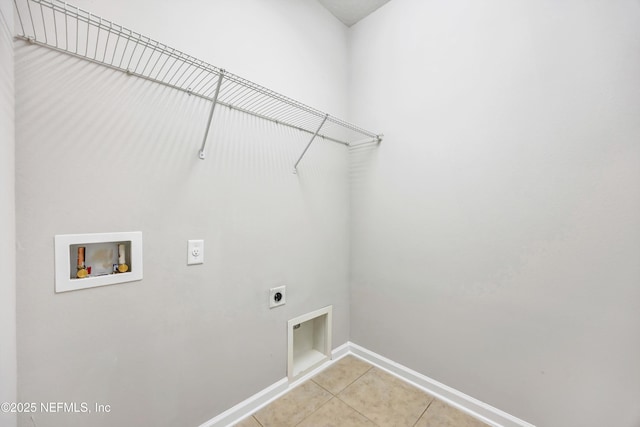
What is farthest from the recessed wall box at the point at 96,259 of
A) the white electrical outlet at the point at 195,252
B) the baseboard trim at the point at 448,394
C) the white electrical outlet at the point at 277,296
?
the baseboard trim at the point at 448,394

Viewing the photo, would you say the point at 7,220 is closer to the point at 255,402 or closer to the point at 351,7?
the point at 255,402

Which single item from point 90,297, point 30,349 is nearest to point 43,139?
point 90,297

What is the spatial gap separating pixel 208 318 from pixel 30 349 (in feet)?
1.89

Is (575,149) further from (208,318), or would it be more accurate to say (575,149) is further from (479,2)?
(208,318)

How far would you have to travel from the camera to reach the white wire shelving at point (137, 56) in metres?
0.78

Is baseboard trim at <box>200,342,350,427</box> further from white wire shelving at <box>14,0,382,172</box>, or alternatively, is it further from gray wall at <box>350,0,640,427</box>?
white wire shelving at <box>14,0,382,172</box>

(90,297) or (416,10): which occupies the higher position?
(416,10)

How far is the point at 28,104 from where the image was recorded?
2.59 ft

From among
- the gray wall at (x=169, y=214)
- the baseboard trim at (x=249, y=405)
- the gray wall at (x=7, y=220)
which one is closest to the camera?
the gray wall at (x=7, y=220)

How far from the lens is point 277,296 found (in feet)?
4.83

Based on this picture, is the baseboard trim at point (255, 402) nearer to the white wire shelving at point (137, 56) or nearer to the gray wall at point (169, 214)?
the gray wall at point (169, 214)

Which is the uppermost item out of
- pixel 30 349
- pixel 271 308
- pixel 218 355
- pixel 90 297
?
pixel 90 297

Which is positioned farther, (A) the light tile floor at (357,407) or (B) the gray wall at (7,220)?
(A) the light tile floor at (357,407)

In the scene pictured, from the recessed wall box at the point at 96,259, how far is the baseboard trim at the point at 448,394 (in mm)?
1616
